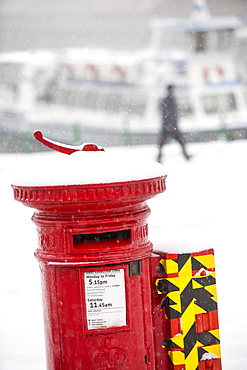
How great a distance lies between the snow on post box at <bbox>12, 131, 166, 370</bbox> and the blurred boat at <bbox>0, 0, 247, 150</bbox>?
21.9 meters

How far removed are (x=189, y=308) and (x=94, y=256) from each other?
62cm

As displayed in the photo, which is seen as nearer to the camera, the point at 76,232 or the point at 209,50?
the point at 76,232

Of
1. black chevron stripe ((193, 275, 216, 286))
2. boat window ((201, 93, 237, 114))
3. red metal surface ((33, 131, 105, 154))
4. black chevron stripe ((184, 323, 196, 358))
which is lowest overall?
black chevron stripe ((184, 323, 196, 358))

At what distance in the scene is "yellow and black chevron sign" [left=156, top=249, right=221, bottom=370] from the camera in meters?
2.59

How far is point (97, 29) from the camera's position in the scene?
38.0m

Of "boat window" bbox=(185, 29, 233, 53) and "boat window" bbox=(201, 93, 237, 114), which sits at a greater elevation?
"boat window" bbox=(185, 29, 233, 53)

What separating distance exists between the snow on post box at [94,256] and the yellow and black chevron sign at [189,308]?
14 cm

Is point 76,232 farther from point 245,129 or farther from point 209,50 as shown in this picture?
point 209,50

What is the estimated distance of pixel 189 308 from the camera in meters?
2.63

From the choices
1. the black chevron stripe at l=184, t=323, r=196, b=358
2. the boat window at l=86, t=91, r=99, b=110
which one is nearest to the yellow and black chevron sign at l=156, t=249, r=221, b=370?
the black chevron stripe at l=184, t=323, r=196, b=358

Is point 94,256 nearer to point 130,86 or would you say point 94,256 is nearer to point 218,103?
point 130,86

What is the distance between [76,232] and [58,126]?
2201 centimetres

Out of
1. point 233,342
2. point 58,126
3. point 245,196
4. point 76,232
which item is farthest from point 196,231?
point 58,126

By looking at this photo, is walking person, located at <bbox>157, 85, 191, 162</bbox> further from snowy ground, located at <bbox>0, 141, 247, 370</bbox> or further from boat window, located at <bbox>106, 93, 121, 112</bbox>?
boat window, located at <bbox>106, 93, 121, 112</bbox>
